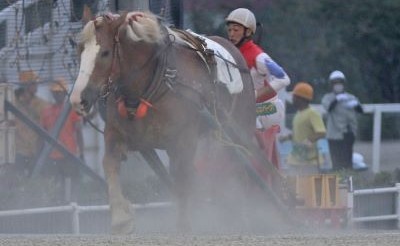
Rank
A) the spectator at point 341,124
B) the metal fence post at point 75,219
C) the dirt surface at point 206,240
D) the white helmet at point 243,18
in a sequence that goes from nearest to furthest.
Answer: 1. the dirt surface at point 206,240
2. the metal fence post at point 75,219
3. the white helmet at point 243,18
4. the spectator at point 341,124

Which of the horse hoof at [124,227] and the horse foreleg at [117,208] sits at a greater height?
the horse foreleg at [117,208]

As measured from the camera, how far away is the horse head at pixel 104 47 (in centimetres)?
940

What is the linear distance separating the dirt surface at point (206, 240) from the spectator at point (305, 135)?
17.4 ft

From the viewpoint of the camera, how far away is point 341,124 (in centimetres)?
1672

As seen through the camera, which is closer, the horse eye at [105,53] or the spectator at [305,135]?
the horse eye at [105,53]

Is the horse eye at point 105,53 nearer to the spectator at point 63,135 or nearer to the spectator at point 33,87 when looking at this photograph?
the spectator at point 33,87

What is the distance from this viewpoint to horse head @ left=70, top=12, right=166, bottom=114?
30.8ft

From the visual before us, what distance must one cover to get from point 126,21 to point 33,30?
373 centimetres

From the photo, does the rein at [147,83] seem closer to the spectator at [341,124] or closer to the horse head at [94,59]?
the horse head at [94,59]

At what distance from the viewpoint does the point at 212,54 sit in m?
10.6

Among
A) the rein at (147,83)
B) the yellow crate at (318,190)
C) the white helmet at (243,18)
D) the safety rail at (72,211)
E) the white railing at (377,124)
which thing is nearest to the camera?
the rein at (147,83)

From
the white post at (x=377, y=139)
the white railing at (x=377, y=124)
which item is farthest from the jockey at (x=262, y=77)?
the white post at (x=377, y=139)

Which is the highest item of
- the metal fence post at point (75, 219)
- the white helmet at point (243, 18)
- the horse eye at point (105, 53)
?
the white helmet at point (243, 18)

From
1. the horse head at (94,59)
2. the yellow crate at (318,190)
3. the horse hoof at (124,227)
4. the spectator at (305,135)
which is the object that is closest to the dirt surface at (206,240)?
the horse hoof at (124,227)
